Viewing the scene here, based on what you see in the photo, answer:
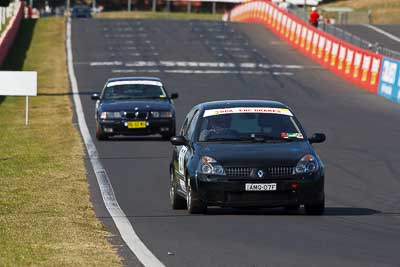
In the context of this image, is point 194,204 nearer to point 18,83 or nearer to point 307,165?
point 307,165

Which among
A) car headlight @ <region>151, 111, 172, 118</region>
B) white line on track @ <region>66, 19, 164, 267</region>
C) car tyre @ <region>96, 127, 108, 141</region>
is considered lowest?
car tyre @ <region>96, 127, 108, 141</region>

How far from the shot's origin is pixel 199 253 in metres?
12.2

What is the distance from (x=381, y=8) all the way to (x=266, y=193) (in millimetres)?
84444

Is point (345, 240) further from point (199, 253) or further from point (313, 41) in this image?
point (313, 41)

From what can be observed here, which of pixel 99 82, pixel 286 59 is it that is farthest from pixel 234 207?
pixel 286 59

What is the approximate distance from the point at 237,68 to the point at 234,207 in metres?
38.2

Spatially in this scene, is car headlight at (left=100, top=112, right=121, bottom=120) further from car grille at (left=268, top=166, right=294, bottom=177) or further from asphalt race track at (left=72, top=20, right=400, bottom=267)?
car grille at (left=268, top=166, right=294, bottom=177)

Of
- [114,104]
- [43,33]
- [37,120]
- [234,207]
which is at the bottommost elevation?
[43,33]

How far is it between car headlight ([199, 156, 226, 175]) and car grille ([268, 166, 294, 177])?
533mm

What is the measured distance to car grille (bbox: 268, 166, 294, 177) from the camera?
599 inches

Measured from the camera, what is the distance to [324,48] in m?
55.2

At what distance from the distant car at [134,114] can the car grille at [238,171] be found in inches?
521

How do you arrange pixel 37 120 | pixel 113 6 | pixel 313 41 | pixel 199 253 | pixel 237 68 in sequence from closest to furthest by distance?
pixel 199 253 → pixel 37 120 → pixel 237 68 → pixel 313 41 → pixel 113 6

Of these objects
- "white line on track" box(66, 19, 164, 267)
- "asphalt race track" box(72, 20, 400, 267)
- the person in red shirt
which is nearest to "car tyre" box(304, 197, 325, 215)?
"asphalt race track" box(72, 20, 400, 267)
